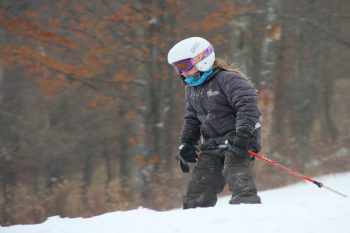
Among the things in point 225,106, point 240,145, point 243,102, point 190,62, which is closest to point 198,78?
point 190,62

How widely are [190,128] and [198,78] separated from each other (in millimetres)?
701

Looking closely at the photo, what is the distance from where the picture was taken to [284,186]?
1092 cm

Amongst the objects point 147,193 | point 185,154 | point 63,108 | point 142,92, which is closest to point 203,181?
point 185,154

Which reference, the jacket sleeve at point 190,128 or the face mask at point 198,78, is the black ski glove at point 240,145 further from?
the jacket sleeve at point 190,128

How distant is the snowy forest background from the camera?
1038 centimetres

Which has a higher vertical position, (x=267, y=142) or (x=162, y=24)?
(x=162, y=24)

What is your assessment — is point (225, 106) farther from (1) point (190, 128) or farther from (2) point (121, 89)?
(2) point (121, 89)

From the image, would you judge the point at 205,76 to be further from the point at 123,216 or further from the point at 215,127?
the point at 123,216

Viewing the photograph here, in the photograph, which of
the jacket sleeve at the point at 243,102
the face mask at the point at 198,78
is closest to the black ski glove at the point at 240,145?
the jacket sleeve at the point at 243,102

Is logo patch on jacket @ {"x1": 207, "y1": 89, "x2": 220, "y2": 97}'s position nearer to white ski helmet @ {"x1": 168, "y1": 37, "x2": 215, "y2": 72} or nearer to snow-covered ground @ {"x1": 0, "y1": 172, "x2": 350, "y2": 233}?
white ski helmet @ {"x1": 168, "y1": 37, "x2": 215, "y2": 72}

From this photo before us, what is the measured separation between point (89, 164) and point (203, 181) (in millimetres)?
11873

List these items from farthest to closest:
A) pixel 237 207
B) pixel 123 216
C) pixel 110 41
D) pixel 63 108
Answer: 1. pixel 63 108
2. pixel 110 41
3. pixel 123 216
4. pixel 237 207

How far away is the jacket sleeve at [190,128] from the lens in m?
5.45

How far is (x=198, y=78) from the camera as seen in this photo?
5008 mm
